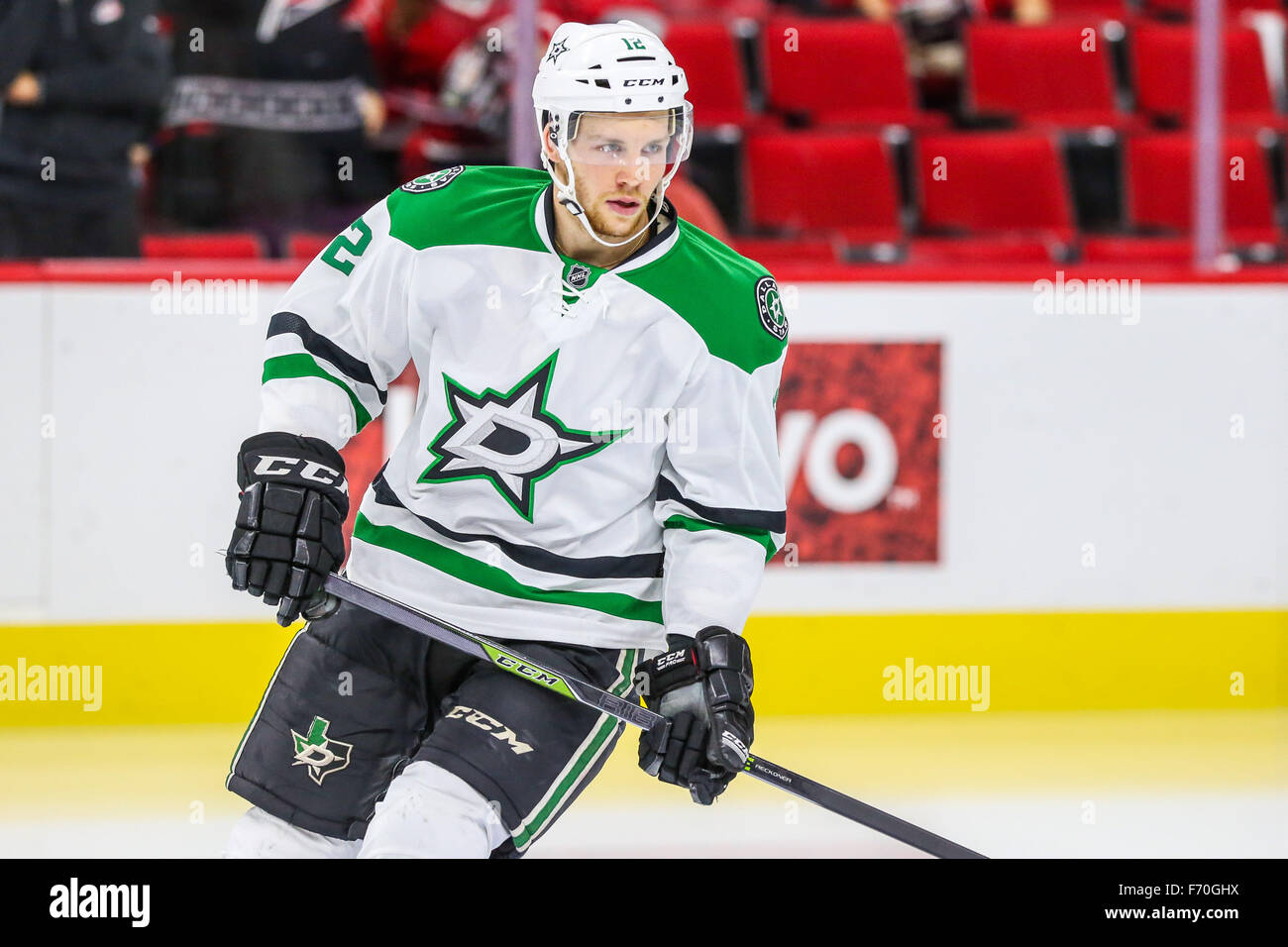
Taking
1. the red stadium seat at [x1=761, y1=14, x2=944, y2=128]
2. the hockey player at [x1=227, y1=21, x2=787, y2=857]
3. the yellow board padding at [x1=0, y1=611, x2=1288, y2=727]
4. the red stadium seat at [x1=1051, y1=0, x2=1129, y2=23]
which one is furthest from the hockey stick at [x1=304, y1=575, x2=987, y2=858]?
the red stadium seat at [x1=1051, y1=0, x2=1129, y2=23]

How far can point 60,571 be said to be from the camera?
4297 millimetres

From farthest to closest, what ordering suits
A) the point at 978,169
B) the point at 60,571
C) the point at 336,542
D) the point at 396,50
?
the point at 978,169 → the point at 396,50 → the point at 60,571 → the point at 336,542

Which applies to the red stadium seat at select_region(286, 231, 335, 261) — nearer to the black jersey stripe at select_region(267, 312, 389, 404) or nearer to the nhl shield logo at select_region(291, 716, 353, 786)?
the black jersey stripe at select_region(267, 312, 389, 404)

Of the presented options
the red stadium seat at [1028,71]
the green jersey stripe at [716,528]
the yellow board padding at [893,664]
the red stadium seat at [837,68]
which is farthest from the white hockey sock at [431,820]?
the red stadium seat at [1028,71]

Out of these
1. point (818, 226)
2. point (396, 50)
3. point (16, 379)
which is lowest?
point (16, 379)

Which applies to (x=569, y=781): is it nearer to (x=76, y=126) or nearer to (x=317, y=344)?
(x=317, y=344)

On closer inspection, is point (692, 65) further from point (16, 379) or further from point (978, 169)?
point (16, 379)

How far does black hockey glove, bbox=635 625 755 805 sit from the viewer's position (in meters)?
2.45

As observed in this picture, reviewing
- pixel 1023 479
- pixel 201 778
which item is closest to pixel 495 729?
pixel 201 778

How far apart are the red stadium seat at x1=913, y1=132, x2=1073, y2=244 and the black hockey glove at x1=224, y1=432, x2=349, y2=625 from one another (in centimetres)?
372

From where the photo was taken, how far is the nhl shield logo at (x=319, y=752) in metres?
2.44

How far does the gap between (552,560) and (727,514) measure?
0.24 m

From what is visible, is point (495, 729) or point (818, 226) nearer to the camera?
point (495, 729)
